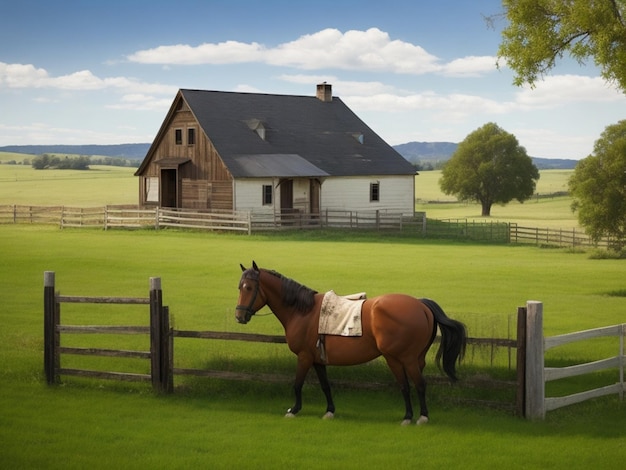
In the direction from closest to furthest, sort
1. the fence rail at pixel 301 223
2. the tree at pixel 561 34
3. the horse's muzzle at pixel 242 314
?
the horse's muzzle at pixel 242 314 < the tree at pixel 561 34 < the fence rail at pixel 301 223

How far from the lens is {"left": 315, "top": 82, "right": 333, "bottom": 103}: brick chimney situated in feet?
226

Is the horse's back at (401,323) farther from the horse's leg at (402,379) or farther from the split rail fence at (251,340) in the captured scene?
the split rail fence at (251,340)

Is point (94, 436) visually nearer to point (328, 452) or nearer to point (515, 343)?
point (328, 452)

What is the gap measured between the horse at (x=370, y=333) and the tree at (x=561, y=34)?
1619cm

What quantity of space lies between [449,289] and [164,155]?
1403 inches

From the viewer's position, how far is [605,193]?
4244cm

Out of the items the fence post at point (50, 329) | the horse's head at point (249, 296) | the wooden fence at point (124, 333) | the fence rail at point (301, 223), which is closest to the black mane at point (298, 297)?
the horse's head at point (249, 296)

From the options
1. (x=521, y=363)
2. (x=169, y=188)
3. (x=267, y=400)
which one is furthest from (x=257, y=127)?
(x=521, y=363)

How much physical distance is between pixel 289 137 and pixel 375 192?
22.2 feet

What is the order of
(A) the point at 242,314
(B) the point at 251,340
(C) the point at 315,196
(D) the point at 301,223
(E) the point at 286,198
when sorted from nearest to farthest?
(A) the point at 242,314, (B) the point at 251,340, (D) the point at 301,223, (E) the point at 286,198, (C) the point at 315,196

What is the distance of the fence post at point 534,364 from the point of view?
12.2 metres

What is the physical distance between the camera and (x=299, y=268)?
33.6 metres

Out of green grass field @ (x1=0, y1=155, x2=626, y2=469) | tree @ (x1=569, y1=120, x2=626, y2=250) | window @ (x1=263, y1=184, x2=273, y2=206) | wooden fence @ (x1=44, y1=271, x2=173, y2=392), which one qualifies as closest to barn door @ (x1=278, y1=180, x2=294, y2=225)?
window @ (x1=263, y1=184, x2=273, y2=206)

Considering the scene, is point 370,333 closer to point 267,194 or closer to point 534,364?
point 534,364
